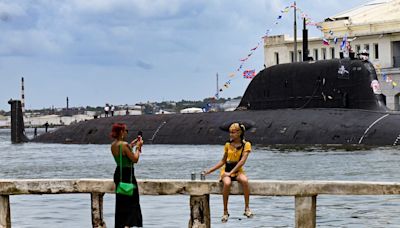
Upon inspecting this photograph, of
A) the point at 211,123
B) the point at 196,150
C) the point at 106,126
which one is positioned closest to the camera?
the point at 196,150

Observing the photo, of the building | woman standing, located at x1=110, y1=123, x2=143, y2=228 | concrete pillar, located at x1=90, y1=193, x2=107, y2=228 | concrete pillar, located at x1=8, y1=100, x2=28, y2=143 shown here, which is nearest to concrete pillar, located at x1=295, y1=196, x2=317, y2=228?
woman standing, located at x1=110, y1=123, x2=143, y2=228

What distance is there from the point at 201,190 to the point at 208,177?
1350 centimetres

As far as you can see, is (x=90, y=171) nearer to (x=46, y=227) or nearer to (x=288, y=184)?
(x=46, y=227)

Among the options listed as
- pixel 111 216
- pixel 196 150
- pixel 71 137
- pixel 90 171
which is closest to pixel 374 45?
pixel 71 137

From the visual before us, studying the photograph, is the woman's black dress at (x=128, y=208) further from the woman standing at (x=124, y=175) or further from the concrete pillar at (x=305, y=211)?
the concrete pillar at (x=305, y=211)

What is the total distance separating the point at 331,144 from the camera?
127 ft

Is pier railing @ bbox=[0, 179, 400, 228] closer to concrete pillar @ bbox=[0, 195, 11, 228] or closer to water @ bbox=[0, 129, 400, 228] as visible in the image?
concrete pillar @ bbox=[0, 195, 11, 228]

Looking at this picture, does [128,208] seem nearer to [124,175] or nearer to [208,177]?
[124,175]

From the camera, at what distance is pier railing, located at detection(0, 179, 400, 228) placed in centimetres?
1311

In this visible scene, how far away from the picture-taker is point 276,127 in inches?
1622

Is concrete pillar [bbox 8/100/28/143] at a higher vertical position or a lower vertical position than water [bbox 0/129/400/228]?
higher

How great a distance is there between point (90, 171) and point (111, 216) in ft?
51.6

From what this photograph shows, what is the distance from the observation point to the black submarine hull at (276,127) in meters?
37.4

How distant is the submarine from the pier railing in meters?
23.4
